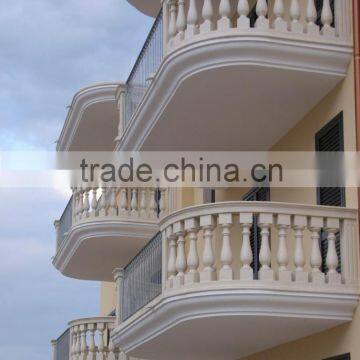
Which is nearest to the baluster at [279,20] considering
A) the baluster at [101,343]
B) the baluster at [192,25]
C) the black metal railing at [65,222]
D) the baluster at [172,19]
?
the baluster at [192,25]

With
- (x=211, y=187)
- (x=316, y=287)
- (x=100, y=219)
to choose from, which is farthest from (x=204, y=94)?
(x=100, y=219)

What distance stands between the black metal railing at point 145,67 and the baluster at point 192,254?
3.42 metres

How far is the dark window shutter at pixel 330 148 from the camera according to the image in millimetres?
13836

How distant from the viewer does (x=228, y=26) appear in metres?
13.8

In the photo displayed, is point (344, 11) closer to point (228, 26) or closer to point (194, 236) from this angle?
point (228, 26)

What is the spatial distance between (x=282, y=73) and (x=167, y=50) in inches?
68.5

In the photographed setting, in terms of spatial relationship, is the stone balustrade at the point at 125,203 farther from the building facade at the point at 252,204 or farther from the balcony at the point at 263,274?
the balcony at the point at 263,274

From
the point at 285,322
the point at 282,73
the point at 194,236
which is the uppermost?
the point at 282,73

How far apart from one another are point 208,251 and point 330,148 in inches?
92.5

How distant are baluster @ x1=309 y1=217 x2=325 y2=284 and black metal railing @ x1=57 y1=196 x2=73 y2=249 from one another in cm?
1085

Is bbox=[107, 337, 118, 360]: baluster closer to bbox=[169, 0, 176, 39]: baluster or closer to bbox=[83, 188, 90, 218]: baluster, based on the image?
bbox=[83, 188, 90, 218]: baluster

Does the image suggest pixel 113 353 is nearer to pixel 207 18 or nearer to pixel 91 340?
pixel 91 340

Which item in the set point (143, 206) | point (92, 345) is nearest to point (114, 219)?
point (143, 206)

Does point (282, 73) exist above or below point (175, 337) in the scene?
A: above
